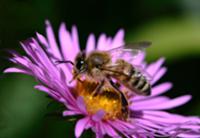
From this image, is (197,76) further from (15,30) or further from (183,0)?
(15,30)

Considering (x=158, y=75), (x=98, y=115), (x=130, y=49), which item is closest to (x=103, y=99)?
(x=130, y=49)

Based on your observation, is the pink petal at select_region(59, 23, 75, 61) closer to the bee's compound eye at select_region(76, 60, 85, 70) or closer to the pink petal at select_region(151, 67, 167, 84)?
the bee's compound eye at select_region(76, 60, 85, 70)

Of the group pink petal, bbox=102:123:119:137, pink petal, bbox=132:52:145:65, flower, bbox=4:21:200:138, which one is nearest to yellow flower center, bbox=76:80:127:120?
flower, bbox=4:21:200:138

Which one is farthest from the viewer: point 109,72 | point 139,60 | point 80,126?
point 139,60

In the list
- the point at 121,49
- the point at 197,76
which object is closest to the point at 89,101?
the point at 121,49

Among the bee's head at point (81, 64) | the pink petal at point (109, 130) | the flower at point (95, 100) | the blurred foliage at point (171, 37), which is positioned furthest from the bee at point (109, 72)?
the blurred foliage at point (171, 37)

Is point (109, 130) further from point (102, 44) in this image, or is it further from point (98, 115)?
point (102, 44)

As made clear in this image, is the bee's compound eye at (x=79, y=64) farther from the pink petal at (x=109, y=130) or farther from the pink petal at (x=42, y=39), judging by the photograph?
the pink petal at (x=109, y=130)
